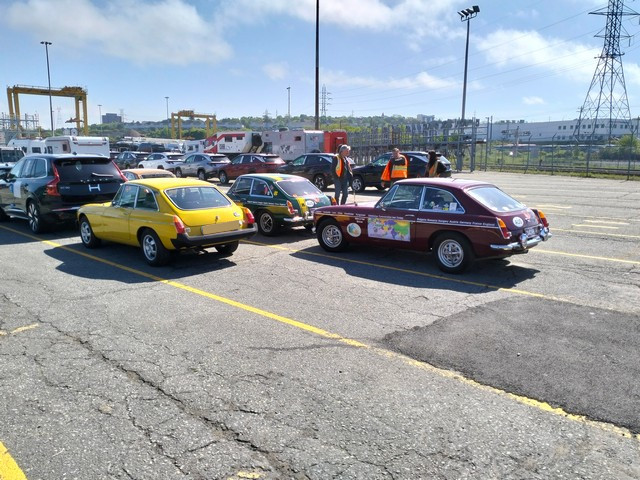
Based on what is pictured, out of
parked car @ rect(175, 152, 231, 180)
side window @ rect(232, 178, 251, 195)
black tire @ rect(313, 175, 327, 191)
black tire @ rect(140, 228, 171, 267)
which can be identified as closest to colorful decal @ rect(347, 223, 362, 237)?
black tire @ rect(140, 228, 171, 267)

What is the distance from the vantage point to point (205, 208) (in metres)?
8.62

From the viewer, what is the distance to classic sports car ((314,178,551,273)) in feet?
24.8

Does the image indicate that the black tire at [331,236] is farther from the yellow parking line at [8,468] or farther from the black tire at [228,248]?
the yellow parking line at [8,468]

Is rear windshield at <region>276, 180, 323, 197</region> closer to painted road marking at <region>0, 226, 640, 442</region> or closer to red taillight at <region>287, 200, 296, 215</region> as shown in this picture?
red taillight at <region>287, 200, 296, 215</region>

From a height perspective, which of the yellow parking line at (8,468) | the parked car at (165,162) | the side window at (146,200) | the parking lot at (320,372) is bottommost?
the yellow parking line at (8,468)

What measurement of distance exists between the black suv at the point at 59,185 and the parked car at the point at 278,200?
3.15 meters

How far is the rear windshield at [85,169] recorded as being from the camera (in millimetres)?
11539

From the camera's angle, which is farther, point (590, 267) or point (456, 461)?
point (590, 267)

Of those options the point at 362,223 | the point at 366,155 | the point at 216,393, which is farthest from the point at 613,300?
the point at 366,155

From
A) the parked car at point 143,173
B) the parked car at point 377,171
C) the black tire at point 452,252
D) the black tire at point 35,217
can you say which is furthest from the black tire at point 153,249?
the parked car at point 377,171

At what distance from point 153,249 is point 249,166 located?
17.7 meters

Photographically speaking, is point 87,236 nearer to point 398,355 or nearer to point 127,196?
point 127,196

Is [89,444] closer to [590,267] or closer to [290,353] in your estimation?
[290,353]

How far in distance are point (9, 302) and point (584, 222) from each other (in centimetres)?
1277
